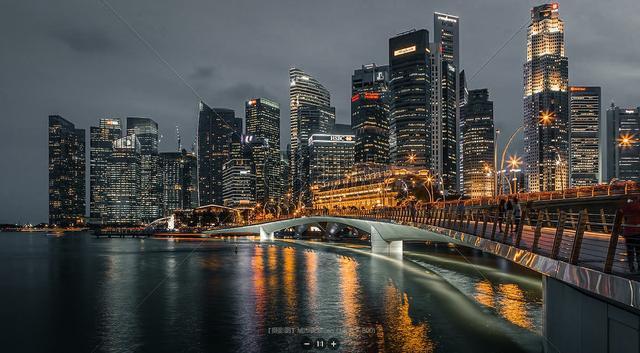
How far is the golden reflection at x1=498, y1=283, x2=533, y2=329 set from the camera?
29719mm

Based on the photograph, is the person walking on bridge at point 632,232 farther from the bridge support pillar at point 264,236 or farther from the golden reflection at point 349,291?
the bridge support pillar at point 264,236

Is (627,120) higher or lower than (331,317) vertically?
higher

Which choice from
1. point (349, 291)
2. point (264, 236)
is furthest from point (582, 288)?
point (264, 236)

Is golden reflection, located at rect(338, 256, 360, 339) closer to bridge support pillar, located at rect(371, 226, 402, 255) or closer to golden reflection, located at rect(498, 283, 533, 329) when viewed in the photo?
golden reflection, located at rect(498, 283, 533, 329)

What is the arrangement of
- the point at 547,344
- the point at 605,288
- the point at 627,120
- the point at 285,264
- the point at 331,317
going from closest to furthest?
the point at 605,288 < the point at 547,344 < the point at 331,317 < the point at 285,264 < the point at 627,120

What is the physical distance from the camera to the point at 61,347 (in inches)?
1054

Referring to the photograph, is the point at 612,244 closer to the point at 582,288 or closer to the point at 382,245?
the point at 582,288

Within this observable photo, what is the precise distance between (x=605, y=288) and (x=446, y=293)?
1180 inches

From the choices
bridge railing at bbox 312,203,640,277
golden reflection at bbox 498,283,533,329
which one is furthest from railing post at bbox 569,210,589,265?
golden reflection at bbox 498,283,533,329

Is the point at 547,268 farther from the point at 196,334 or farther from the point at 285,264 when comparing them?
the point at 285,264

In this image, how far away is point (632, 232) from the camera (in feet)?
43.9

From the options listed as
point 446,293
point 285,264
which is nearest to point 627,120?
point 285,264

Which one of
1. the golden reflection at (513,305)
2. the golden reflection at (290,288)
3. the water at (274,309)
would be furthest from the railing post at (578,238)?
the golden reflection at (290,288)

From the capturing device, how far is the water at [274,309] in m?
26.1
